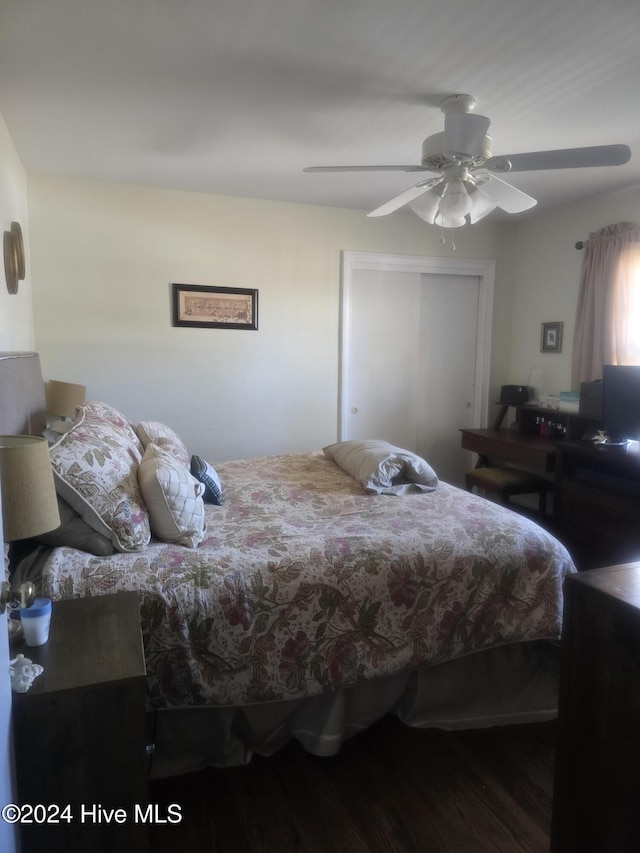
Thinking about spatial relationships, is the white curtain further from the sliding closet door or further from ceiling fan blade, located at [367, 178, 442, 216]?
ceiling fan blade, located at [367, 178, 442, 216]

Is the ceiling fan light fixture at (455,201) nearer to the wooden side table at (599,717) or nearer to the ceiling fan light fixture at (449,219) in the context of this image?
the ceiling fan light fixture at (449,219)

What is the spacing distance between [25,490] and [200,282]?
2762 mm

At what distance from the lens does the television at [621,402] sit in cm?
312

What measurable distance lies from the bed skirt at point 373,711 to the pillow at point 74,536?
547mm

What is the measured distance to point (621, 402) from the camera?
10.4 ft

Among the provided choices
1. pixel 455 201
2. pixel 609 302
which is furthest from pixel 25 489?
pixel 609 302

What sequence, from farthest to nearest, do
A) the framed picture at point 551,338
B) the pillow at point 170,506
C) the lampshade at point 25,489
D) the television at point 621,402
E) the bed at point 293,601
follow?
the framed picture at point 551,338
the television at point 621,402
the pillow at point 170,506
the bed at point 293,601
the lampshade at point 25,489

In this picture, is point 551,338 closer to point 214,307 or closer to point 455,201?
point 455,201

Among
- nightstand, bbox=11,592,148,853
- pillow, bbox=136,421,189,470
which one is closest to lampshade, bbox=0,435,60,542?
nightstand, bbox=11,592,148,853

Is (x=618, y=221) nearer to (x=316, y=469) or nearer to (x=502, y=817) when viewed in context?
(x=316, y=469)

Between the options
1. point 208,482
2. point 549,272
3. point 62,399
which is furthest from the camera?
point 549,272

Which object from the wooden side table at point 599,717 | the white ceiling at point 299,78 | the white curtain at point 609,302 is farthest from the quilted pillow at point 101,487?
the white curtain at point 609,302

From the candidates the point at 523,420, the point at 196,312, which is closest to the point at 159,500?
the point at 196,312

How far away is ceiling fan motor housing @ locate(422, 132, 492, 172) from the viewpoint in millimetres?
2094
